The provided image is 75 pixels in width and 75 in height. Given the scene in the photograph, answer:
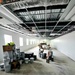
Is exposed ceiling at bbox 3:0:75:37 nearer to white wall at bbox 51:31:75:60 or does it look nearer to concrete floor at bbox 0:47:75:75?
white wall at bbox 51:31:75:60

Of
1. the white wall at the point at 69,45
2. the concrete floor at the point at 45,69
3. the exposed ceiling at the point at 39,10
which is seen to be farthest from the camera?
the white wall at the point at 69,45

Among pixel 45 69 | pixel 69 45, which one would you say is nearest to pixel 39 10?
pixel 45 69

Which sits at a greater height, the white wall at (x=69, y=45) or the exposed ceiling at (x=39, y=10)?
the exposed ceiling at (x=39, y=10)

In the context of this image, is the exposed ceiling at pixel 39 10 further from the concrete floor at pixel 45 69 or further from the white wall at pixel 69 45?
the concrete floor at pixel 45 69

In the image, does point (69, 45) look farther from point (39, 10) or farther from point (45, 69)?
point (39, 10)

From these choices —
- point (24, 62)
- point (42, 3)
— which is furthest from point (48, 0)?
point (24, 62)

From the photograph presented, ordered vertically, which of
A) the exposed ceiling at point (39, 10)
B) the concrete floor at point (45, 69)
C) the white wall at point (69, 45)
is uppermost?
the exposed ceiling at point (39, 10)

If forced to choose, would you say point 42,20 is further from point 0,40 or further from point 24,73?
point 0,40

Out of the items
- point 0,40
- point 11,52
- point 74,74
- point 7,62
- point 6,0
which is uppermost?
point 6,0

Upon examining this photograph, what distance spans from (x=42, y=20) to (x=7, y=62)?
260cm

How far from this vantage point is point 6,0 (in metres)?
1.67

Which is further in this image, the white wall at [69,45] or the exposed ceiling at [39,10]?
the white wall at [69,45]

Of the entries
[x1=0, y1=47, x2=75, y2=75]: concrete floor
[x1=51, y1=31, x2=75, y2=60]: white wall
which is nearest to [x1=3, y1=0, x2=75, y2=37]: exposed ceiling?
[x1=51, y1=31, x2=75, y2=60]: white wall

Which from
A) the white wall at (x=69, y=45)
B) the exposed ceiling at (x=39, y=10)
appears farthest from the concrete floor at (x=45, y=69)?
the exposed ceiling at (x=39, y=10)
